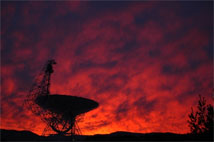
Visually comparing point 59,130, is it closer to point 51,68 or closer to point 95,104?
point 95,104

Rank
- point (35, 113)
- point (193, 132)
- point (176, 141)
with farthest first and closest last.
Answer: point (35, 113), point (193, 132), point (176, 141)

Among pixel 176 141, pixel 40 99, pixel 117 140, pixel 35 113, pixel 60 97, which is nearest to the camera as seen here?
pixel 176 141

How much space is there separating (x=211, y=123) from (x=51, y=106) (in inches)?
1330

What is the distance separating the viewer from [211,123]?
41.2m

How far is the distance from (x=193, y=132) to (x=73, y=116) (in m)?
28.2

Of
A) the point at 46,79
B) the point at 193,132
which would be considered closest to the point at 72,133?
the point at 46,79

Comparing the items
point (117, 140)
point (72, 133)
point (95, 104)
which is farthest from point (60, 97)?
point (117, 140)

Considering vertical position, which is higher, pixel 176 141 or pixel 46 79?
pixel 46 79

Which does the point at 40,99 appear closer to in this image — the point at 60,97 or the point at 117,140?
the point at 60,97

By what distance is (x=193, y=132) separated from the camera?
141 ft

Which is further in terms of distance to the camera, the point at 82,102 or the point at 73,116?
the point at 73,116

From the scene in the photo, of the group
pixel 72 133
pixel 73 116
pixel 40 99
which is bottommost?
pixel 72 133

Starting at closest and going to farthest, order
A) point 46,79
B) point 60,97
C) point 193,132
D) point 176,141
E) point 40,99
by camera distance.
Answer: point 176,141, point 193,132, point 60,97, point 40,99, point 46,79

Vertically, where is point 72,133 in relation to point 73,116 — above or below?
below
